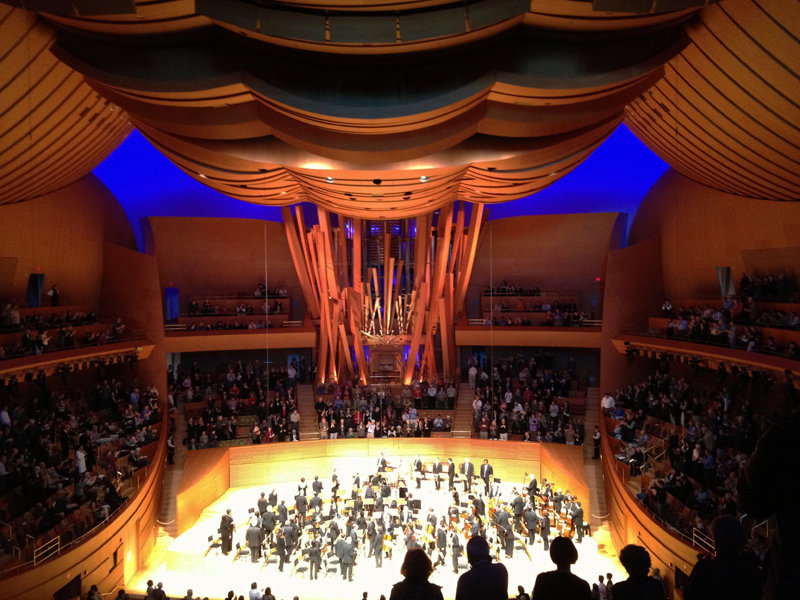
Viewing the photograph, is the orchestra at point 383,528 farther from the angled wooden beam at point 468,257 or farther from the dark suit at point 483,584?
the dark suit at point 483,584

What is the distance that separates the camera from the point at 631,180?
22594 millimetres

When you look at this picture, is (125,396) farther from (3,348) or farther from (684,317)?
(684,317)

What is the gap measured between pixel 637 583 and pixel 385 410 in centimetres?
1753

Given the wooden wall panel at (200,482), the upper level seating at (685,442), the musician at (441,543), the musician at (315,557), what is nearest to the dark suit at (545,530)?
the upper level seating at (685,442)

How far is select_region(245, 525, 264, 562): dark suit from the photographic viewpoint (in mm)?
12617

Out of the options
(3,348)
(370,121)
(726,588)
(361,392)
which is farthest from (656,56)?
(361,392)

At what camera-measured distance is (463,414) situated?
20.7 m

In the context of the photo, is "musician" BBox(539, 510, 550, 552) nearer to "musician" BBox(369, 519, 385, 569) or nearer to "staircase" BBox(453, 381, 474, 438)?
"musician" BBox(369, 519, 385, 569)

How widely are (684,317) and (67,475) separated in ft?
51.3

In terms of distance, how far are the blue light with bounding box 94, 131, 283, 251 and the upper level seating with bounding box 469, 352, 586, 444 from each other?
10.9 m

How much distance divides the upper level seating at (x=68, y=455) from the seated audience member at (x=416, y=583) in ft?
32.4

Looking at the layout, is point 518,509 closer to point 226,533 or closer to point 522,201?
point 226,533

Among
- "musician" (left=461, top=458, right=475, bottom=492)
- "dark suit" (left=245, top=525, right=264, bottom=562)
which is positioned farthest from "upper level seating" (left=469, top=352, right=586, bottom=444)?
"dark suit" (left=245, top=525, right=264, bottom=562)

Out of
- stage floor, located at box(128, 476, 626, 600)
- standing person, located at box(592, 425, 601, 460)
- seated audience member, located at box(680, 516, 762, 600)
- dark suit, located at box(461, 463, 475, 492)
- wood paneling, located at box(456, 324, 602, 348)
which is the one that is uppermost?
seated audience member, located at box(680, 516, 762, 600)
